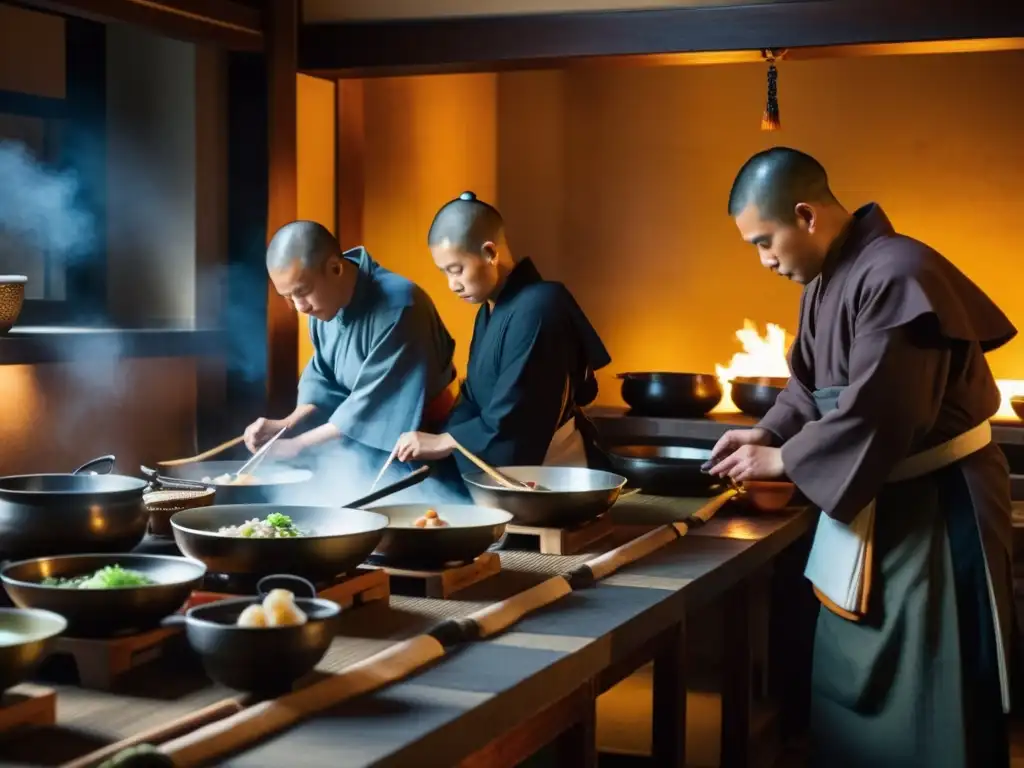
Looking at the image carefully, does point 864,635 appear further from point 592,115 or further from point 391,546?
point 592,115

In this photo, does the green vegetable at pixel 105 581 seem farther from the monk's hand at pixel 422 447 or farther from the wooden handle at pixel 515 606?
the monk's hand at pixel 422 447

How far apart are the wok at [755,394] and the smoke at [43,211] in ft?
9.70

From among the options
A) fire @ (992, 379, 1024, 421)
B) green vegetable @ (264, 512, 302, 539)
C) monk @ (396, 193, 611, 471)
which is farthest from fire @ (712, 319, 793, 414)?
green vegetable @ (264, 512, 302, 539)

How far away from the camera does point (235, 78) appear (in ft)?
16.4

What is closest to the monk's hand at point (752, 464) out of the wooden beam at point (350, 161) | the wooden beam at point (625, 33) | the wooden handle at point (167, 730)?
the wooden handle at point (167, 730)

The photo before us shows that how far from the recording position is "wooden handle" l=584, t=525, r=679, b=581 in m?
2.79

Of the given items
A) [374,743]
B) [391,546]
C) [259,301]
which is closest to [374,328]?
[259,301]

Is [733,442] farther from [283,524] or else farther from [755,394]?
[755,394]

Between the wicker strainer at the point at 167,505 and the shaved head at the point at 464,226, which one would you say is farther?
the shaved head at the point at 464,226

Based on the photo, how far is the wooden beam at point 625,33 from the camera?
4.29 metres

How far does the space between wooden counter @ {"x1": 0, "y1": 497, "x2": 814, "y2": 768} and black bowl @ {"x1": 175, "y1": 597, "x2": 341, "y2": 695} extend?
73 millimetres

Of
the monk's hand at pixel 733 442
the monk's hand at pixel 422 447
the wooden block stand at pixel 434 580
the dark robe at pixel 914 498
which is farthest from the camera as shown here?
the monk's hand at pixel 422 447

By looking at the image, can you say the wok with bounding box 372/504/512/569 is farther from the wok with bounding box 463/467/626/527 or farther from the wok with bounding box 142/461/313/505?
the wok with bounding box 142/461/313/505

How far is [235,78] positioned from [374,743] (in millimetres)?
3829
